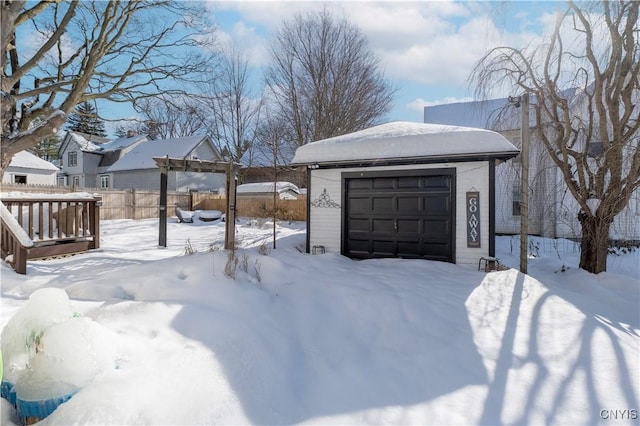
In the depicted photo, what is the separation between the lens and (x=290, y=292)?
4.91m

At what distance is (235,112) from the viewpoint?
1029 inches

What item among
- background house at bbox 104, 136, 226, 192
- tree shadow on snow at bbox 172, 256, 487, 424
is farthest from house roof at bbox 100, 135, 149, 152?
tree shadow on snow at bbox 172, 256, 487, 424

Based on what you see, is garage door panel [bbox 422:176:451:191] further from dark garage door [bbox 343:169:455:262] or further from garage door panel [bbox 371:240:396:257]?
garage door panel [bbox 371:240:396:257]

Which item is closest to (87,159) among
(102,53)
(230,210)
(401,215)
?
(102,53)

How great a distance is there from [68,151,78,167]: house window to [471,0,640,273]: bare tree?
99.0 feet

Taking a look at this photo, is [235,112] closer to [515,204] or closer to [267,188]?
[267,188]

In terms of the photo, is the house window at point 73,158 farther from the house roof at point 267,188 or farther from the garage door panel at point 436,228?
the garage door panel at point 436,228

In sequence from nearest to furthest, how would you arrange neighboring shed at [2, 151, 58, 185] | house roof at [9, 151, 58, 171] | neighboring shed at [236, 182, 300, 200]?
1. neighboring shed at [236, 182, 300, 200]
2. house roof at [9, 151, 58, 171]
3. neighboring shed at [2, 151, 58, 185]

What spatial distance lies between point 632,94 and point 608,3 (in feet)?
5.88

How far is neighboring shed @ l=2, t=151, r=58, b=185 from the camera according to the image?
20844mm

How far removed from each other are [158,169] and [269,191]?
8242mm

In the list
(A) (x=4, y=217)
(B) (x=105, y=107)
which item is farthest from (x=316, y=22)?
(A) (x=4, y=217)

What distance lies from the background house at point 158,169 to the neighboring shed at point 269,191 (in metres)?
3.51

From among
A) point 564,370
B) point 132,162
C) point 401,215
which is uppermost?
point 132,162
